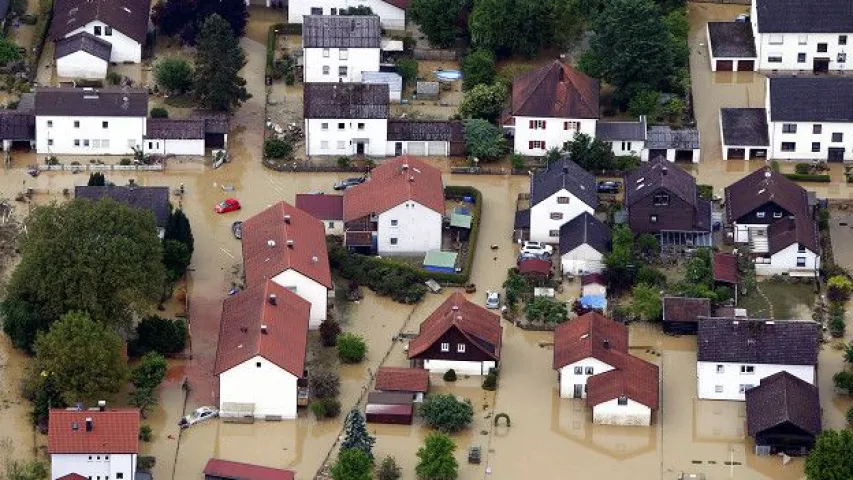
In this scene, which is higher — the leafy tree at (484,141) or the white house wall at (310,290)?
the leafy tree at (484,141)

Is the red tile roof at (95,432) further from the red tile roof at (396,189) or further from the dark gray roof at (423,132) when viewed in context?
the dark gray roof at (423,132)

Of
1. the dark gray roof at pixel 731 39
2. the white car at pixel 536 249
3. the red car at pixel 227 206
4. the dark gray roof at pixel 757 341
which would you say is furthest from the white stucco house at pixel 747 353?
the dark gray roof at pixel 731 39

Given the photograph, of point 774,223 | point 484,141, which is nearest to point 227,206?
point 484,141

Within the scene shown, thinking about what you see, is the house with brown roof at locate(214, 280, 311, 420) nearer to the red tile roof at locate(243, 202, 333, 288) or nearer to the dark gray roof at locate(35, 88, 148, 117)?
the red tile roof at locate(243, 202, 333, 288)

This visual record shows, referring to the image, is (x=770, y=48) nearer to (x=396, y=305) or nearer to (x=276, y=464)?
(x=396, y=305)

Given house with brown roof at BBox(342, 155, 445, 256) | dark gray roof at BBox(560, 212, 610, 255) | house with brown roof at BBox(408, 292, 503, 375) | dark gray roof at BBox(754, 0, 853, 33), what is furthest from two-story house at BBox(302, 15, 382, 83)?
house with brown roof at BBox(408, 292, 503, 375)

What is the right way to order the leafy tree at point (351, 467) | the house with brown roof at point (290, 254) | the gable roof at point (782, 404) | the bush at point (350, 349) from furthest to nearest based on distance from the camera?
1. the house with brown roof at point (290, 254)
2. the bush at point (350, 349)
3. the gable roof at point (782, 404)
4. the leafy tree at point (351, 467)
